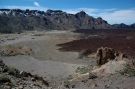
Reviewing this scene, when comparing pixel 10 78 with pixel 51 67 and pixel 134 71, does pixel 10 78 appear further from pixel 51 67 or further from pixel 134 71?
pixel 51 67

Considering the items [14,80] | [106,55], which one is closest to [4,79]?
[14,80]

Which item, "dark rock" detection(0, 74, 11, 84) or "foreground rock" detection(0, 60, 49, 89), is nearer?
"foreground rock" detection(0, 60, 49, 89)

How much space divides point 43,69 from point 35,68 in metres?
1.20

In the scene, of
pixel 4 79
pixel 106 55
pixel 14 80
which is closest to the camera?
pixel 4 79

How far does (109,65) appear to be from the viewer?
21.5 metres

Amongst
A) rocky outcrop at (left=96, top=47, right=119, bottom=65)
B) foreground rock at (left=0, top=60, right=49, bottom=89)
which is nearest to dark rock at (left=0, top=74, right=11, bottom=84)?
foreground rock at (left=0, top=60, right=49, bottom=89)

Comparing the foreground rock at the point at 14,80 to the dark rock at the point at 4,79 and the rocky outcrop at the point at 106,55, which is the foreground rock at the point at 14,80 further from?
the rocky outcrop at the point at 106,55

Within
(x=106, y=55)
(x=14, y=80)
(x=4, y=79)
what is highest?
(x=4, y=79)

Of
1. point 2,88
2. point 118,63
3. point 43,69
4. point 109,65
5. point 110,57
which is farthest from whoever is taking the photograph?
point 43,69

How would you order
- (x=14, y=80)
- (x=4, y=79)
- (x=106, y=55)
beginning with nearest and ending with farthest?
(x=4, y=79)
(x=14, y=80)
(x=106, y=55)

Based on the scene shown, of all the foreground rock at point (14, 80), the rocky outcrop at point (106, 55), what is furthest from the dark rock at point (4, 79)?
the rocky outcrop at point (106, 55)

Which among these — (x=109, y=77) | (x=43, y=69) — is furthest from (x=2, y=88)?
(x=43, y=69)

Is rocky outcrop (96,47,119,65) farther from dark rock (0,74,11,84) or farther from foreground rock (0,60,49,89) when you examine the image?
dark rock (0,74,11,84)

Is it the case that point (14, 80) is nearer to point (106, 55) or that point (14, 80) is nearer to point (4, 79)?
point (4, 79)
